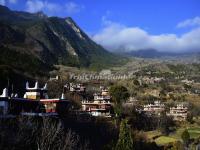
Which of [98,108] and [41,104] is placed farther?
[98,108]

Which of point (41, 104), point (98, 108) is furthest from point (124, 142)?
point (98, 108)

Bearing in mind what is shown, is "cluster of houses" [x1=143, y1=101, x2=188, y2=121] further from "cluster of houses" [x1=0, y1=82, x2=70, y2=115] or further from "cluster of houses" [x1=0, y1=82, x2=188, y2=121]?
"cluster of houses" [x1=0, y1=82, x2=70, y2=115]

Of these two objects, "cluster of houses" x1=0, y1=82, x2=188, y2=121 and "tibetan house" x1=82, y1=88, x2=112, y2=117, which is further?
"tibetan house" x1=82, y1=88, x2=112, y2=117

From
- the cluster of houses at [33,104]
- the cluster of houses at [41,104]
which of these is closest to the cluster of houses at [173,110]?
the cluster of houses at [41,104]

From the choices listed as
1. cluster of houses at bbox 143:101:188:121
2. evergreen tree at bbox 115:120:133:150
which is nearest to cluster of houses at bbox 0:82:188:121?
evergreen tree at bbox 115:120:133:150

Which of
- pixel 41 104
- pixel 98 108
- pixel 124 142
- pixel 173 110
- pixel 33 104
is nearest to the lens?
pixel 124 142

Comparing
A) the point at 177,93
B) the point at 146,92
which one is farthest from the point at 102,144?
the point at 177,93

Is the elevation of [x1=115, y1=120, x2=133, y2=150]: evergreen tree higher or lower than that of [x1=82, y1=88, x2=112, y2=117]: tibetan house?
lower

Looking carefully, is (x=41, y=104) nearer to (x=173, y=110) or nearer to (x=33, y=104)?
(x=33, y=104)

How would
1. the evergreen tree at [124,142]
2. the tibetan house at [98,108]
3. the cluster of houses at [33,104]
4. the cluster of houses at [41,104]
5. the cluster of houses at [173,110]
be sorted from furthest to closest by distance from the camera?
the cluster of houses at [173,110] → the tibetan house at [98,108] → the cluster of houses at [41,104] → the cluster of houses at [33,104] → the evergreen tree at [124,142]

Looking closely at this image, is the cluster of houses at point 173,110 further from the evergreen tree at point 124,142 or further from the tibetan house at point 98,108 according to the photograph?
the evergreen tree at point 124,142

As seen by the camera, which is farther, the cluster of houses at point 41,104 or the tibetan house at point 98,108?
the tibetan house at point 98,108

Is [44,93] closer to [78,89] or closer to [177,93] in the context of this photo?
[78,89]

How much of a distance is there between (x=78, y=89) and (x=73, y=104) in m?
17.4
